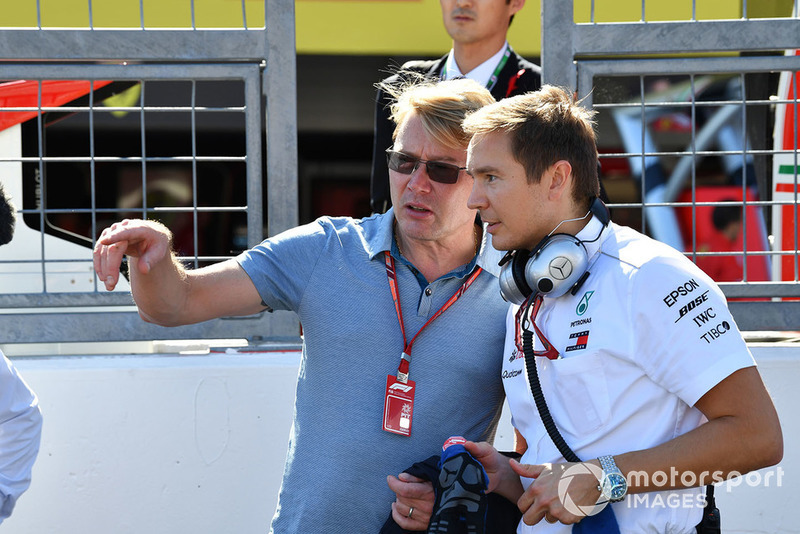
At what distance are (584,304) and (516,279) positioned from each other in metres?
0.18

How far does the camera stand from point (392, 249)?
2.47 m

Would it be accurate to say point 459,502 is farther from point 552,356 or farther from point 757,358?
point 757,358

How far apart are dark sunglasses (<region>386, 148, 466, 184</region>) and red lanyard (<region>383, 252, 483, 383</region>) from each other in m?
0.25

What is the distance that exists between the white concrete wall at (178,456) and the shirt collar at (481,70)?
135 centimetres

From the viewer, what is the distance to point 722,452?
1808 mm

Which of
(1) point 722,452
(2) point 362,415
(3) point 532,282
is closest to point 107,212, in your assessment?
(2) point 362,415

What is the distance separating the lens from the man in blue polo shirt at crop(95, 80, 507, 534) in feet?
7.55

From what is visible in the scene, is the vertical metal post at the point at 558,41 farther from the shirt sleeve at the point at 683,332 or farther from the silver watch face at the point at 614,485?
the silver watch face at the point at 614,485

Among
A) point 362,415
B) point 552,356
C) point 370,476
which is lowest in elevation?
point 370,476

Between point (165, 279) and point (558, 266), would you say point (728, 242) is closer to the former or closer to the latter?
point (558, 266)

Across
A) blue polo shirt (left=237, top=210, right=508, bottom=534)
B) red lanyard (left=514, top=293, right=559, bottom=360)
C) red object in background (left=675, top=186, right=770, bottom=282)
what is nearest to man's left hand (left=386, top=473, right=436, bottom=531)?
blue polo shirt (left=237, top=210, right=508, bottom=534)

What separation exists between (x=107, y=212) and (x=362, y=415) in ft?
5.53

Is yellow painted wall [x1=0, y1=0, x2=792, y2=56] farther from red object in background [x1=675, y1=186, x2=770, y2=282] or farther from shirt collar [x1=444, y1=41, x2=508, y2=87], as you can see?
shirt collar [x1=444, y1=41, x2=508, y2=87]

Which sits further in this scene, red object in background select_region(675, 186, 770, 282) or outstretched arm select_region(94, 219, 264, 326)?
red object in background select_region(675, 186, 770, 282)
